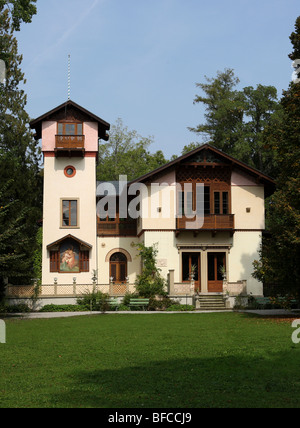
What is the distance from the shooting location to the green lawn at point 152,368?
28.5 ft

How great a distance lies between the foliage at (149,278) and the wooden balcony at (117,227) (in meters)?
2.97

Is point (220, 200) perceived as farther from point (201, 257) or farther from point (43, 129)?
point (43, 129)

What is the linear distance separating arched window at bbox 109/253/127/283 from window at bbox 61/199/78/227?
3358mm

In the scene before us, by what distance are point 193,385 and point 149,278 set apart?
23.0 metres

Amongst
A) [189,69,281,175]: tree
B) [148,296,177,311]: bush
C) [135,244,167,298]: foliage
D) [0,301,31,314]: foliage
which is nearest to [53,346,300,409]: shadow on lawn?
[148,296,177,311]: bush

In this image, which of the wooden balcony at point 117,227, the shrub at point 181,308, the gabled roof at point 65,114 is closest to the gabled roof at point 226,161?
the wooden balcony at point 117,227

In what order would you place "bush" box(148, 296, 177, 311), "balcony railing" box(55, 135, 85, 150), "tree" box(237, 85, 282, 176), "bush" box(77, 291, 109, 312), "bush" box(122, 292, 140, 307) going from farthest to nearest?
"tree" box(237, 85, 282, 176)
"balcony railing" box(55, 135, 85, 150)
"bush" box(122, 292, 140, 307)
"bush" box(148, 296, 177, 311)
"bush" box(77, 291, 109, 312)

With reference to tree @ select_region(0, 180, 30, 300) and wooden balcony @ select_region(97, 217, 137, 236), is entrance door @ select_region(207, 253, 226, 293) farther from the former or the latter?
tree @ select_region(0, 180, 30, 300)

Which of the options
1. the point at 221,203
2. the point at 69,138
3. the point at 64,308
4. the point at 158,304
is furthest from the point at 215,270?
the point at 69,138

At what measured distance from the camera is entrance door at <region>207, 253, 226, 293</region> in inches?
1350

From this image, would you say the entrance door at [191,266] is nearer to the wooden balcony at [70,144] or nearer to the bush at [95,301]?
the bush at [95,301]

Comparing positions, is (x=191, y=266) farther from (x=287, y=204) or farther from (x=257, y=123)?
(x=257, y=123)

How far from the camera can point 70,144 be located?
35.7 m
